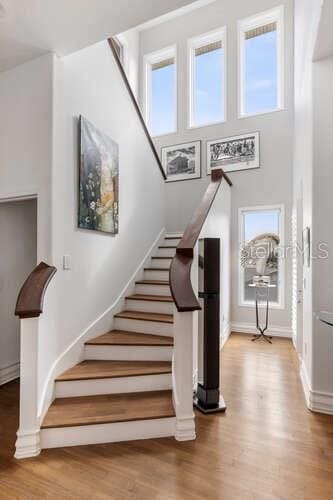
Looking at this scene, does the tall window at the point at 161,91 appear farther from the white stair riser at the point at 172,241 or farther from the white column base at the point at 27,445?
the white column base at the point at 27,445

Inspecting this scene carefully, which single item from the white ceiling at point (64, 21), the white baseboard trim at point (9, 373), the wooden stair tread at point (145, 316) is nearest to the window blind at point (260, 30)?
the white ceiling at point (64, 21)

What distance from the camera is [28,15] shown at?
2.15 metres

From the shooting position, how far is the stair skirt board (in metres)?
2.15

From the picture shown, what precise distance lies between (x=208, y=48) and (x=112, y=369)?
5937 millimetres

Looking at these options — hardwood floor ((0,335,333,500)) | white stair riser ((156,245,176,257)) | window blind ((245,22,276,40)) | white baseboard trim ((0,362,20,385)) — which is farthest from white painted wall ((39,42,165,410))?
window blind ((245,22,276,40))

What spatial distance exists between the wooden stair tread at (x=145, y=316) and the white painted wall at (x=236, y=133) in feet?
7.58

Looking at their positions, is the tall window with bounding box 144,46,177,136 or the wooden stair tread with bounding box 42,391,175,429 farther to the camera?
the tall window with bounding box 144,46,177,136

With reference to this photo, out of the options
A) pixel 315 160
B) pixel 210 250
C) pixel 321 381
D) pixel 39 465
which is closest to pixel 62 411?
pixel 39 465

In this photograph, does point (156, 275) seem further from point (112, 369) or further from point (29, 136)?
point (29, 136)

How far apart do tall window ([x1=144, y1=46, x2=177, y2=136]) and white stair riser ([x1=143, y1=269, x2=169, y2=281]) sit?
3206 mm

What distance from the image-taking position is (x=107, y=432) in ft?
7.26

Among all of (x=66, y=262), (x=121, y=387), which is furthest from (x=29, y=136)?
(x=121, y=387)

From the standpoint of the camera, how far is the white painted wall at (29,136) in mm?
2541

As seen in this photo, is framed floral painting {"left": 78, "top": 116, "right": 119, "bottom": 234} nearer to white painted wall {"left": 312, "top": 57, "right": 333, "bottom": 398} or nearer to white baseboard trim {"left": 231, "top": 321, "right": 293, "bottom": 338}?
white painted wall {"left": 312, "top": 57, "right": 333, "bottom": 398}
